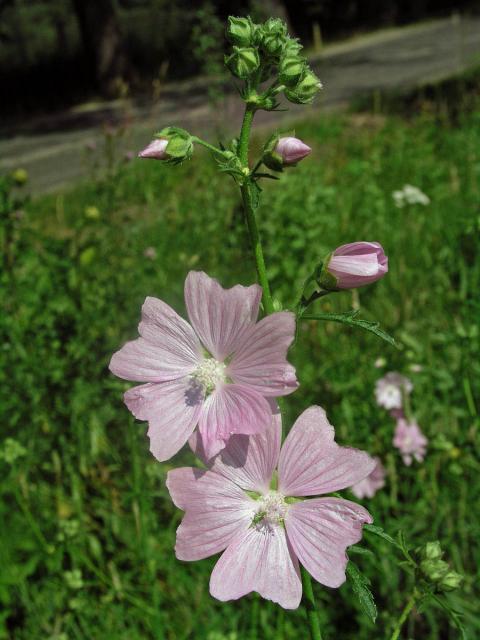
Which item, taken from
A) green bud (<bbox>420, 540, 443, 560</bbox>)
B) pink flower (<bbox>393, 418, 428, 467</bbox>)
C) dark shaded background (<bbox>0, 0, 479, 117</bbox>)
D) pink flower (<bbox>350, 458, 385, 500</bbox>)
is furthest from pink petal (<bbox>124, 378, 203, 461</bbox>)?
dark shaded background (<bbox>0, 0, 479, 117</bbox>)

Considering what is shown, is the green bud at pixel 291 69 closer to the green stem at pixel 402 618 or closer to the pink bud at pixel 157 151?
the pink bud at pixel 157 151

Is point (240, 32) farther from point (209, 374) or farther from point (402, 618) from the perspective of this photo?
point (402, 618)

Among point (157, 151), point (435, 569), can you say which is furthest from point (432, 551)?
Result: point (157, 151)

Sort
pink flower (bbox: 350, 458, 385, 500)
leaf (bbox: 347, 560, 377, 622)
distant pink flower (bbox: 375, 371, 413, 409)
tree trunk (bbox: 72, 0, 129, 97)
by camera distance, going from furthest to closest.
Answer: tree trunk (bbox: 72, 0, 129, 97)
distant pink flower (bbox: 375, 371, 413, 409)
pink flower (bbox: 350, 458, 385, 500)
leaf (bbox: 347, 560, 377, 622)

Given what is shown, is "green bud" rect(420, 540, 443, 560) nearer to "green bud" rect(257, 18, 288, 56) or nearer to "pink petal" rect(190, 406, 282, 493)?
"pink petal" rect(190, 406, 282, 493)

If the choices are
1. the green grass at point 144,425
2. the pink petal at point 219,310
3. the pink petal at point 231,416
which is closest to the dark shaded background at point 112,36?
the green grass at point 144,425

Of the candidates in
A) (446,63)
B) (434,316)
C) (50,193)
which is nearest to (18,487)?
(434,316)
